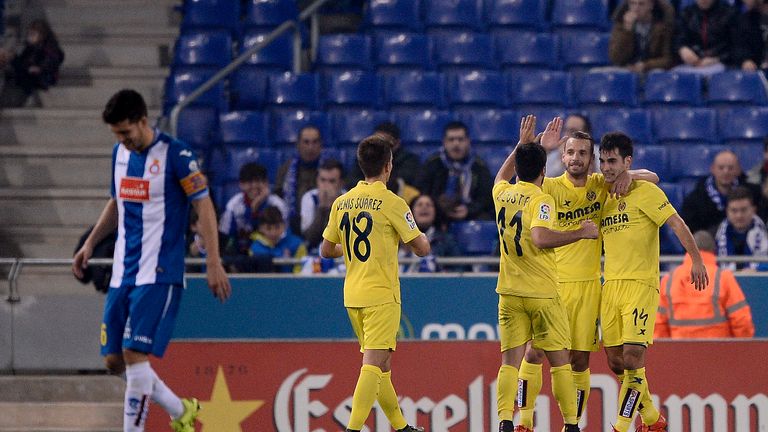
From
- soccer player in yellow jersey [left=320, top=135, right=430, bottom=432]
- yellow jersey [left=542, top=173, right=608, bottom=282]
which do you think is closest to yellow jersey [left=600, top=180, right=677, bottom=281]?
yellow jersey [left=542, top=173, right=608, bottom=282]

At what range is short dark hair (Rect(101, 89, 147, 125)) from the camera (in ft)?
23.8

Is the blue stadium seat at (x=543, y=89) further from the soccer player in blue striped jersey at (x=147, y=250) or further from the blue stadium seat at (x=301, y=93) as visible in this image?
the soccer player in blue striped jersey at (x=147, y=250)

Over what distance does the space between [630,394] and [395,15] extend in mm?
7204

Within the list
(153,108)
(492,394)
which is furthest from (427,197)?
(153,108)

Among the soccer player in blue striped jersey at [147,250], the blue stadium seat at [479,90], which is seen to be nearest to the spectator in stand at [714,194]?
the blue stadium seat at [479,90]

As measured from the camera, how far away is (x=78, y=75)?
14789mm

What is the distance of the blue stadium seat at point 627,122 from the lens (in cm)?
1347

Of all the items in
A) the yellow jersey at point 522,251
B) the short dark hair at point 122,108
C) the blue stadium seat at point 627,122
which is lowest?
the yellow jersey at point 522,251

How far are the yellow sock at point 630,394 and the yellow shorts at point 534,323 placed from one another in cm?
46

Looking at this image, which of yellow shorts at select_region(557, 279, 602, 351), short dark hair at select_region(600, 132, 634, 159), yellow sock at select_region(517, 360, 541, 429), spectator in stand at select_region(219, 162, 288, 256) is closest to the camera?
yellow sock at select_region(517, 360, 541, 429)

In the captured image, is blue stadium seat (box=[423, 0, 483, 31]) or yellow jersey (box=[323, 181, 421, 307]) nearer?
yellow jersey (box=[323, 181, 421, 307])

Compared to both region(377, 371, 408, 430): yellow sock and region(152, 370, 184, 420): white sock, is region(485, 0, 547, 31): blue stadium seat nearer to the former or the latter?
region(377, 371, 408, 430): yellow sock

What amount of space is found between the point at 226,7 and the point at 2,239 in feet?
11.9

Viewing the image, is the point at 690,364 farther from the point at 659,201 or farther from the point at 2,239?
the point at 2,239
